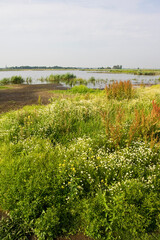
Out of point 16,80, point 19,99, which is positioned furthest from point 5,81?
point 19,99

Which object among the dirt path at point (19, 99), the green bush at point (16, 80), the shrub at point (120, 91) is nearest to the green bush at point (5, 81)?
the green bush at point (16, 80)

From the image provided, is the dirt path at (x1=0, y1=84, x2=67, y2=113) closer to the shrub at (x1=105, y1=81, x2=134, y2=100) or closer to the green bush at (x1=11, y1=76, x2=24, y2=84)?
the shrub at (x1=105, y1=81, x2=134, y2=100)

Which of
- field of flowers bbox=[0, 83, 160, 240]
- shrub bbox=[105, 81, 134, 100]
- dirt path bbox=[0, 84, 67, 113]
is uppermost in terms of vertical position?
shrub bbox=[105, 81, 134, 100]

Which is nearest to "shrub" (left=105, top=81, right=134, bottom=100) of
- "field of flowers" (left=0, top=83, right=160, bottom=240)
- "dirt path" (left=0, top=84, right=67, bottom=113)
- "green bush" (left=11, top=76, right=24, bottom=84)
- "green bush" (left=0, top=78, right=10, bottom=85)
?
"dirt path" (left=0, top=84, right=67, bottom=113)

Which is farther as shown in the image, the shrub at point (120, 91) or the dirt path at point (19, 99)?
the dirt path at point (19, 99)

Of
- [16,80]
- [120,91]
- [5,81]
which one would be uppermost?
[16,80]

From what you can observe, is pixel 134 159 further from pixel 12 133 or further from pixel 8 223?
pixel 12 133

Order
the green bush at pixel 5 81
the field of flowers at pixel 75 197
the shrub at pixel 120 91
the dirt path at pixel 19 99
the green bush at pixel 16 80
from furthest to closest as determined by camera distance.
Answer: the green bush at pixel 16 80 < the green bush at pixel 5 81 < the dirt path at pixel 19 99 < the shrub at pixel 120 91 < the field of flowers at pixel 75 197

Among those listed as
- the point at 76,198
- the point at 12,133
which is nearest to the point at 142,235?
the point at 76,198

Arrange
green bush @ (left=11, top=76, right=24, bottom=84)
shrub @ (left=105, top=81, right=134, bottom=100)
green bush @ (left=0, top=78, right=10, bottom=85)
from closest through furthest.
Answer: shrub @ (left=105, top=81, right=134, bottom=100) < green bush @ (left=0, top=78, right=10, bottom=85) < green bush @ (left=11, top=76, right=24, bottom=84)

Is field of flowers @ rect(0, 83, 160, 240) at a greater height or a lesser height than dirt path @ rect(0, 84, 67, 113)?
lesser

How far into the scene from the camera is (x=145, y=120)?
5742 mm

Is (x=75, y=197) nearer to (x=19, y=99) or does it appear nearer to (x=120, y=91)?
(x=120, y=91)

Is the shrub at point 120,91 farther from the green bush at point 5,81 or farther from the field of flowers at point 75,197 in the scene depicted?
the green bush at point 5,81
